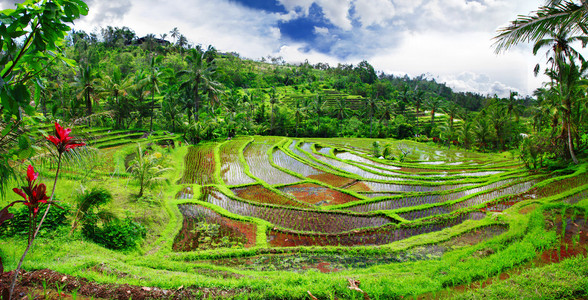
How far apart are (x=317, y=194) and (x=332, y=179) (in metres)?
2.93

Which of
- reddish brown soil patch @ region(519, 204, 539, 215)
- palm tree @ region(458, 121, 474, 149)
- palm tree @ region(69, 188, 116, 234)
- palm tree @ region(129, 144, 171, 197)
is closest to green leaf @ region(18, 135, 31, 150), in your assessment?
palm tree @ region(69, 188, 116, 234)

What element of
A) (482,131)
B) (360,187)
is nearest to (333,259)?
(360,187)

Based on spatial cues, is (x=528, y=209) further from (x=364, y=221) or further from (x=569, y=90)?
(x=569, y=90)

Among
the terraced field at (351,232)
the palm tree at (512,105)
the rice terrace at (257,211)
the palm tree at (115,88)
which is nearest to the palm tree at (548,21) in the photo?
the rice terrace at (257,211)

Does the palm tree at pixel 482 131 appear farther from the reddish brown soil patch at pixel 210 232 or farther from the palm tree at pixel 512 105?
the reddish brown soil patch at pixel 210 232

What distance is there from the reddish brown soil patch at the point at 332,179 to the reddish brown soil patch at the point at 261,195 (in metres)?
3.57

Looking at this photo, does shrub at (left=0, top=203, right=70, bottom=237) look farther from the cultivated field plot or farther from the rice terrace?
the cultivated field plot

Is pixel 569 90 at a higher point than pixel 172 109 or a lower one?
higher

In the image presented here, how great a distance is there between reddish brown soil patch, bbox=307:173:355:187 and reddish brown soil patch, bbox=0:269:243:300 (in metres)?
11.2

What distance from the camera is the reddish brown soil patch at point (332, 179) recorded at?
48.5 ft

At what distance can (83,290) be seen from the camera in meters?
3.55

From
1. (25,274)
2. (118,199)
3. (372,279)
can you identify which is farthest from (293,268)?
(118,199)

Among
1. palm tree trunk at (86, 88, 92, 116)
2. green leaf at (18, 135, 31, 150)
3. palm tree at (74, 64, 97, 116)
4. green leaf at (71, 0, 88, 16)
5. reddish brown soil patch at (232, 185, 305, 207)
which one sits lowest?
reddish brown soil patch at (232, 185, 305, 207)

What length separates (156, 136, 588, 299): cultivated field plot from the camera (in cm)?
567
